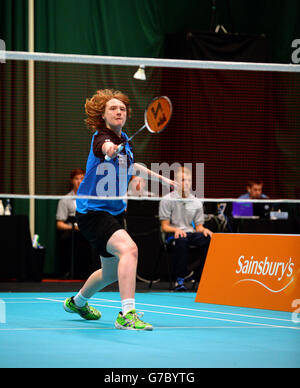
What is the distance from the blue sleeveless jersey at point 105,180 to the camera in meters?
5.94

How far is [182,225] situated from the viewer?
408 inches

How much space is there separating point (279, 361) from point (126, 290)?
1.61 m

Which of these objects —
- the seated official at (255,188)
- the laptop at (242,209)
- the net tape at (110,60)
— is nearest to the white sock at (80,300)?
the net tape at (110,60)

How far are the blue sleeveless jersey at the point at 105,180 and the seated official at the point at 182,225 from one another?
3.82 m

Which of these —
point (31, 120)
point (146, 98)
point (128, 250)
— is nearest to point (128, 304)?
point (128, 250)

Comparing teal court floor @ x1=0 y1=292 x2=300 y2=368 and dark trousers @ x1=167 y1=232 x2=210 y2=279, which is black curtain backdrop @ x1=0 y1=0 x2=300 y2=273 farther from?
teal court floor @ x1=0 y1=292 x2=300 y2=368

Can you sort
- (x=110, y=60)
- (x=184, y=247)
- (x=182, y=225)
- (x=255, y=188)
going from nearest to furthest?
(x=110, y=60)
(x=184, y=247)
(x=182, y=225)
(x=255, y=188)

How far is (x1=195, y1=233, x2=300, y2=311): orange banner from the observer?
747 centimetres

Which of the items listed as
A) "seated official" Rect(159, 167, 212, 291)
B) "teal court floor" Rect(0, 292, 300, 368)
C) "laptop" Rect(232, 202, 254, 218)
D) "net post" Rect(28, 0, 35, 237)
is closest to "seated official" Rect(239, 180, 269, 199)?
"laptop" Rect(232, 202, 254, 218)

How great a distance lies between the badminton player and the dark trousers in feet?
12.0

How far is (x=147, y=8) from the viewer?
A: 1459 cm

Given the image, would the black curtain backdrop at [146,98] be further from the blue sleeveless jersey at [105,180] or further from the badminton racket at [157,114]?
the blue sleeveless jersey at [105,180]

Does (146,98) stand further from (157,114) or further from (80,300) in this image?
(80,300)

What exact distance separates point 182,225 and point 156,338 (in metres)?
5.14
